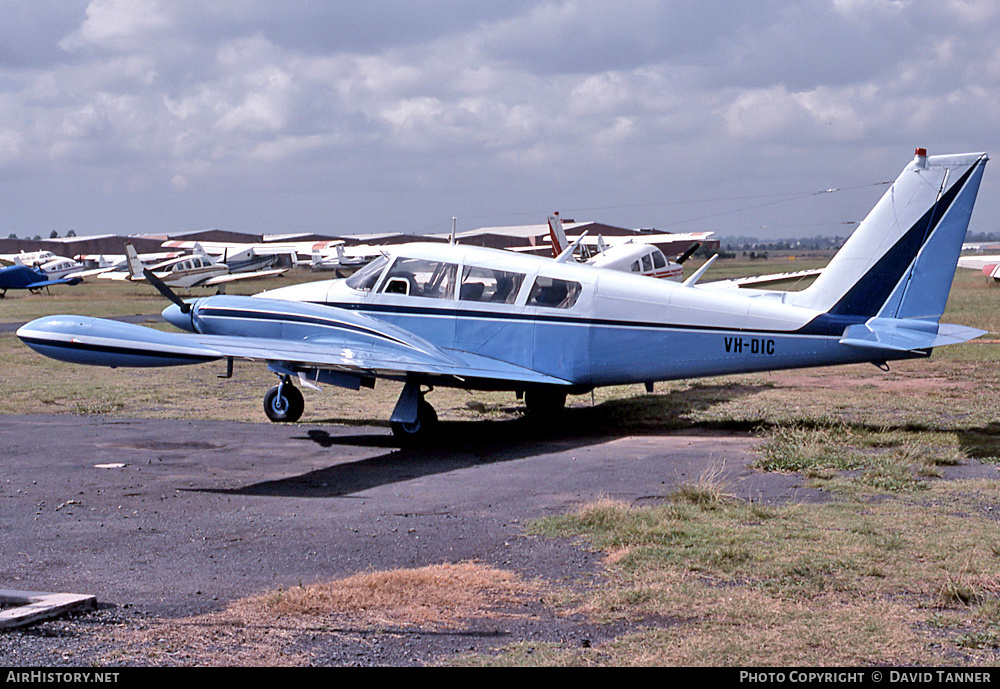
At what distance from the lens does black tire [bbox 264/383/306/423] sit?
573 inches

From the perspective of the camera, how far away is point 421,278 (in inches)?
566

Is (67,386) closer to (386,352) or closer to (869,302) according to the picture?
(386,352)

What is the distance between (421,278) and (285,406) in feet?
9.17

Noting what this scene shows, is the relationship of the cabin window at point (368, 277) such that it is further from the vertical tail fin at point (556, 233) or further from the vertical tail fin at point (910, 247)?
the vertical tail fin at point (556, 233)

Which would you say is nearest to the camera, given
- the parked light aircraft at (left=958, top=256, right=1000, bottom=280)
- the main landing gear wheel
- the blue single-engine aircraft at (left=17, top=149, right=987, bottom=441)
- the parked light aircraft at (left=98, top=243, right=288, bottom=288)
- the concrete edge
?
the concrete edge

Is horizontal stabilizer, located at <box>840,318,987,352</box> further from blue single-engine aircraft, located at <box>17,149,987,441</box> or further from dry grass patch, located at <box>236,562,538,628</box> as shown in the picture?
dry grass patch, located at <box>236,562,538,628</box>

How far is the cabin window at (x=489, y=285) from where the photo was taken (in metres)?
13.8

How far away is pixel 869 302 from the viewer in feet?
41.6

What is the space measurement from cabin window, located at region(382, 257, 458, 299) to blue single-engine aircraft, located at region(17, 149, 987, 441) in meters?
0.02

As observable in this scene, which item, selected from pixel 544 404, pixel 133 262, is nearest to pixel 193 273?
pixel 133 262

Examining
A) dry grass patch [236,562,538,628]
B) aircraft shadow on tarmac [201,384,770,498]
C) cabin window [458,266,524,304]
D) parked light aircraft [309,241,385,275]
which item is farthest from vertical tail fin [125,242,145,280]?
dry grass patch [236,562,538,628]

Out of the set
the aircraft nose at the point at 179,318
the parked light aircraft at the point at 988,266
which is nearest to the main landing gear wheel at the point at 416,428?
the aircraft nose at the point at 179,318
